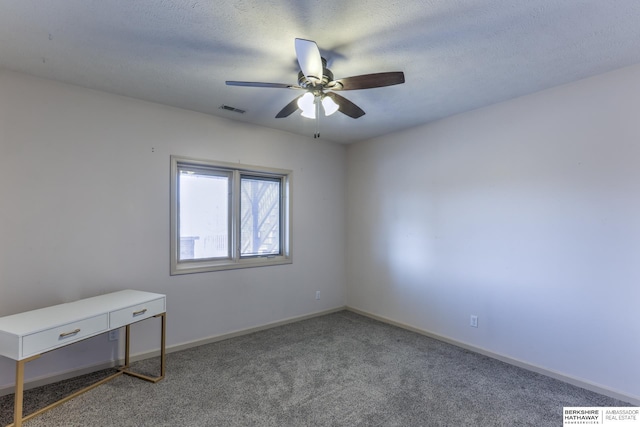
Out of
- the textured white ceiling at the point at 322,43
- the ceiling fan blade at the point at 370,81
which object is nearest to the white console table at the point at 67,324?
the textured white ceiling at the point at 322,43

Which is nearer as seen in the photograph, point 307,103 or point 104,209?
point 307,103

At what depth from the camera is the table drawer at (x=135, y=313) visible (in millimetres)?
2320

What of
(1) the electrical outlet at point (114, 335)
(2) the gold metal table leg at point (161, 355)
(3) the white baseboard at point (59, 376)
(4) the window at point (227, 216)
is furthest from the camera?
(4) the window at point (227, 216)

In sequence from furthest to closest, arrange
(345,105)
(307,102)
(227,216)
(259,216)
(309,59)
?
(259,216), (227,216), (345,105), (307,102), (309,59)

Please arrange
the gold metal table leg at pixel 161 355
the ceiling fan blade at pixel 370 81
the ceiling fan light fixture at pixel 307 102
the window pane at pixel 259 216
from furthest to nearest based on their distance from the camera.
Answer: the window pane at pixel 259 216 < the gold metal table leg at pixel 161 355 < the ceiling fan light fixture at pixel 307 102 < the ceiling fan blade at pixel 370 81

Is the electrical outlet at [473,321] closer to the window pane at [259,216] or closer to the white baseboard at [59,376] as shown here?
the window pane at [259,216]

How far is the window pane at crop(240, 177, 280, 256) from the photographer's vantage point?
392cm

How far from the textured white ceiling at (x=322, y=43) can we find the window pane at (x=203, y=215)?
98 cm

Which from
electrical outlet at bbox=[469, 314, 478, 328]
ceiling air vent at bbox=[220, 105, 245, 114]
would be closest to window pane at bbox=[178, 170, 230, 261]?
ceiling air vent at bbox=[220, 105, 245, 114]

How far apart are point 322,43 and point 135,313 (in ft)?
8.05

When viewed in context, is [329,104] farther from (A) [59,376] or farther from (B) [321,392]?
(A) [59,376]

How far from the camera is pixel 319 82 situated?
2119 mm

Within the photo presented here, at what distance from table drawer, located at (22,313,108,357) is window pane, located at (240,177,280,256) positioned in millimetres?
1770

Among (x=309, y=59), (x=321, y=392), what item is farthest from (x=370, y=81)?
(x=321, y=392)
